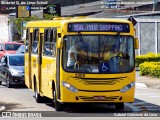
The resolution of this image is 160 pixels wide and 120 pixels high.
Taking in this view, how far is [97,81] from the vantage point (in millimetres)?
17922

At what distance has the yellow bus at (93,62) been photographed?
1792 cm

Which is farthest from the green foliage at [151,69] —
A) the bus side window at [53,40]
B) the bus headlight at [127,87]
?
the bus headlight at [127,87]

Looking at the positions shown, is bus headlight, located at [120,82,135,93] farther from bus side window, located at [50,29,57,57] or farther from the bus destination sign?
bus side window, located at [50,29,57,57]

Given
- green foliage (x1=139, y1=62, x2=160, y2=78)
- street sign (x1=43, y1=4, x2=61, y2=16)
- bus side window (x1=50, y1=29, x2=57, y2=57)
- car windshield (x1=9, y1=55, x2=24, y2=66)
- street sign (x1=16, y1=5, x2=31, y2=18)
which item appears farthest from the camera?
street sign (x1=16, y1=5, x2=31, y2=18)

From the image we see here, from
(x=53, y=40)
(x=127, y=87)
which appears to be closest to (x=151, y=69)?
(x=53, y=40)

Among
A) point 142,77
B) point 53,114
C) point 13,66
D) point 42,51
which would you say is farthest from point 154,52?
point 53,114

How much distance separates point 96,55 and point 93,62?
21 cm

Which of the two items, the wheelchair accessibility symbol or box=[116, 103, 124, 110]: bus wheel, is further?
box=[116, 103, 124, 110]: bus wheel

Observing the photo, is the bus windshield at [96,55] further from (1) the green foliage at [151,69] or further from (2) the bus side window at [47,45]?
(1) the green foliage at [151,69]

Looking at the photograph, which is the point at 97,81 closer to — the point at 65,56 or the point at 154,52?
the point at 65,56

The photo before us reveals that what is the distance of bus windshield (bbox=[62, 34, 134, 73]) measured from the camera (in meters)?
18.1

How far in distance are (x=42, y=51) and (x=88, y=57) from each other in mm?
3077

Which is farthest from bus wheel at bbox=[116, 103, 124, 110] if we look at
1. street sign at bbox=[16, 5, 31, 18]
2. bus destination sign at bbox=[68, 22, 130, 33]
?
street sign at bbox=[16, 5, 31, 18]

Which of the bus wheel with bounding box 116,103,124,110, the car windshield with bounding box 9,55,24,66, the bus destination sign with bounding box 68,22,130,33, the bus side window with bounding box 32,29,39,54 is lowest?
the bus wheel with bounding box 116,103,124,110
